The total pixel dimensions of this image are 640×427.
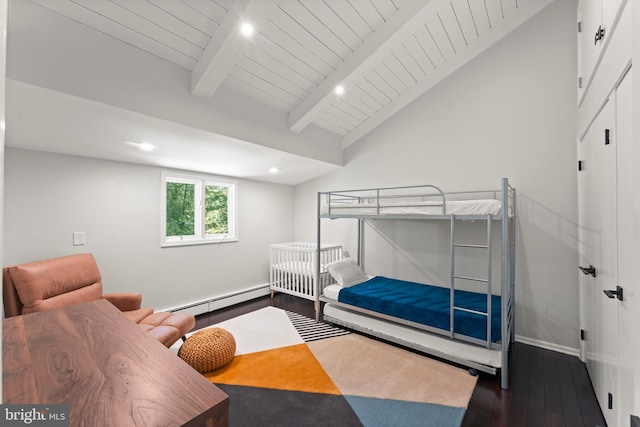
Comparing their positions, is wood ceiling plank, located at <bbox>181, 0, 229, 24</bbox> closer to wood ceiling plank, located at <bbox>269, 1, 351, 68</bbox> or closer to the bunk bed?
wood ceiling plank, located at <bbox>269, 1, 351, 68</bbox>

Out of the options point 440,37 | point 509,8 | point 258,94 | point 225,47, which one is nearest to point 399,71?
point 440,37

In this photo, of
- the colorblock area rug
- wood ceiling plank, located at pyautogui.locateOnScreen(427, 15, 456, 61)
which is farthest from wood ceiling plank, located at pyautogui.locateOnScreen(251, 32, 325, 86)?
the colorblock area rug

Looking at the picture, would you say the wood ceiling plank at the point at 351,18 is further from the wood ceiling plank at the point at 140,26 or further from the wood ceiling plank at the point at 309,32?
the wood ceiling plank at the point at 140,26

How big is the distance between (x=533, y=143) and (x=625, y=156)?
5.33 feet

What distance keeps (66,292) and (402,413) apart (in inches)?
113

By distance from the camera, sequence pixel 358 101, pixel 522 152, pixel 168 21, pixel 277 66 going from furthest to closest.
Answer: pixel 358 101
pixel 522 152
pixel 277 66
pixel 168 21

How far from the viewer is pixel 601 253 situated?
1.92m

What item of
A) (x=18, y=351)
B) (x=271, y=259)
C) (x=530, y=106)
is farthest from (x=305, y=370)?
(x=530, y=106)

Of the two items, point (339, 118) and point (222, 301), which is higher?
point (339, 118)

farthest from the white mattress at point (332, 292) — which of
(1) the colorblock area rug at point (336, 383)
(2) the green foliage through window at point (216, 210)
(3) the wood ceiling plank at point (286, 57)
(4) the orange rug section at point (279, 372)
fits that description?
(3) the wood ceiling plank at point (286, 57)

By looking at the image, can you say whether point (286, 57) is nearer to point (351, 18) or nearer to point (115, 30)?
point (351, 18)

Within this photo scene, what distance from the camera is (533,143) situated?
116 inches

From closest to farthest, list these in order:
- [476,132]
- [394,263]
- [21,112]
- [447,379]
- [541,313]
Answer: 1. [21,112]
2. [447,379]
3. [541,313]
4. [476,132]
5. [394,263]

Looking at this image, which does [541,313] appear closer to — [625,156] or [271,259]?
[625,156]
